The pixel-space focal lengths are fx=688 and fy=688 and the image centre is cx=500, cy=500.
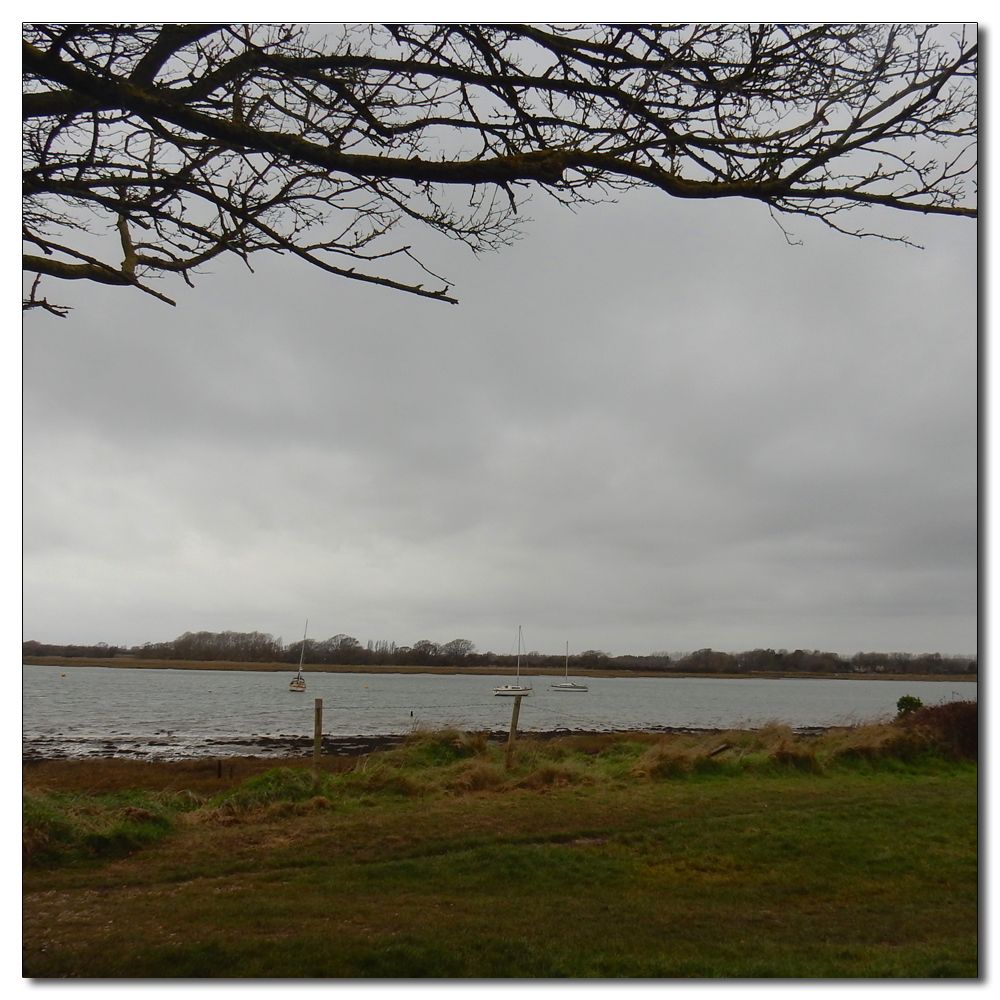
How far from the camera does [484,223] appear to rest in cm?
389

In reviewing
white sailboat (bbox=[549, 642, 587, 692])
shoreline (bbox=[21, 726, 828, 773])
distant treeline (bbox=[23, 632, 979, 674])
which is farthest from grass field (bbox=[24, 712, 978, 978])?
white sailboat (bbox=[549, 642, 587, 692])

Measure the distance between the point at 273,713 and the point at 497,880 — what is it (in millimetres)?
27599

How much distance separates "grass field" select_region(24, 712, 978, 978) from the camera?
368 cm

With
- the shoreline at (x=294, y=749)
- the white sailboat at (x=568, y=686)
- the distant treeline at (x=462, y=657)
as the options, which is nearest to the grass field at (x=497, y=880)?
the distant treeline at (x=462, y=657)

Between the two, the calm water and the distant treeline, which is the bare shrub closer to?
the calm water

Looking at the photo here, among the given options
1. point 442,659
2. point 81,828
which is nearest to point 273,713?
point 442,659

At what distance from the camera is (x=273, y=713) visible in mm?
29891

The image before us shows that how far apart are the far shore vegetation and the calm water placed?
26 cm

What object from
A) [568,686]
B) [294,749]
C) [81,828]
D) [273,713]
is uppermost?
[81,828]

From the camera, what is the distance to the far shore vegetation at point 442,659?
5105 mm

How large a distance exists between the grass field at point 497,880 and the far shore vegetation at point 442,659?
1293 mm

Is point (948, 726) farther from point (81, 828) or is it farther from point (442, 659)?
point (81, 828)

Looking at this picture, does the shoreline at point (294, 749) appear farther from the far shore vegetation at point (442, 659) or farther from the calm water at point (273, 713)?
the far shore vegetation at point (442, 659)
